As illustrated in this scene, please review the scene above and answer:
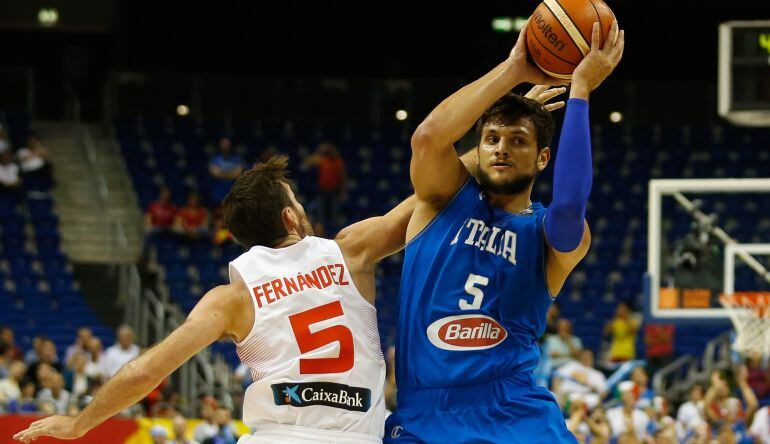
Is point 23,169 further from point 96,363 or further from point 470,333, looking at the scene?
point 470,333

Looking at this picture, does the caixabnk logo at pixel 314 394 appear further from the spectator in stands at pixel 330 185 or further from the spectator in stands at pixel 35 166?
the spectator in stands at pixel 35 166

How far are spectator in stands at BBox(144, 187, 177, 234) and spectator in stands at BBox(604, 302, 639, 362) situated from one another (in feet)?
21.1

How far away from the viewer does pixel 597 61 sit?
4363 millimetres

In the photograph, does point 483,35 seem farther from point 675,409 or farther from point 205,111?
point 675,409

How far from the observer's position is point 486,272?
4.56m

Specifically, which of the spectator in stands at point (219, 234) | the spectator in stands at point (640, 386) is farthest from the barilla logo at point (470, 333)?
the spectator in stands at point (219, 234)

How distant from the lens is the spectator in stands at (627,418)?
11.9 meters

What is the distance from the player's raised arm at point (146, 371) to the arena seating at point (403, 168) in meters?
13.5

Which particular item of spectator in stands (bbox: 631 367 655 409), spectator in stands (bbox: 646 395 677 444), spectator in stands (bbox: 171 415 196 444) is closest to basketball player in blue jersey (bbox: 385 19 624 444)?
spectator in stands (bbox: 646 395 677 444)

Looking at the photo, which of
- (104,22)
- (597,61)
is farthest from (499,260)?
(104,22)

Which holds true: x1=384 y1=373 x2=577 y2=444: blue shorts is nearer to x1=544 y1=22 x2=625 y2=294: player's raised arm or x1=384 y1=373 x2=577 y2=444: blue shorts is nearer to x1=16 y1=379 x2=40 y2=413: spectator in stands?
x1=544 y1=22 x2=625 y2=294: player's raised arm

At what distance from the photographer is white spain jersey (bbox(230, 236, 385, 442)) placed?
176 inches

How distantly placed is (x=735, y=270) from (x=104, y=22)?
500 inches

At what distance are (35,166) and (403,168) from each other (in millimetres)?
5627
